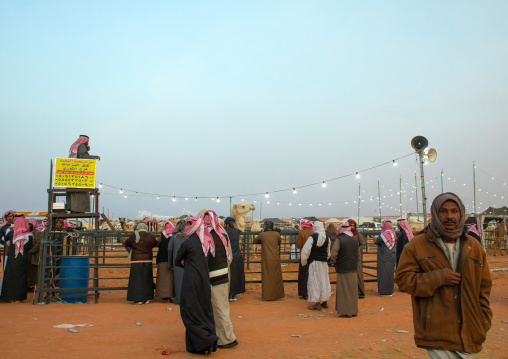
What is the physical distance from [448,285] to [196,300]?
3.09 metres

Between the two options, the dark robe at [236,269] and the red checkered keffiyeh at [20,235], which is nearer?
the red checkered keffiyeh at [20,235]

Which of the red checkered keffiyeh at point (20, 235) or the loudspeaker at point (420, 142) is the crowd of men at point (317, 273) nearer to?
the red checkered keffiyeh at point (20, 235)

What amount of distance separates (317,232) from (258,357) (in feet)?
11.6

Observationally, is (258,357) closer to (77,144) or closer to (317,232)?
(317,232)

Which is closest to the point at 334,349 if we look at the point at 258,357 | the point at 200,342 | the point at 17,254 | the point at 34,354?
the point at 258,357

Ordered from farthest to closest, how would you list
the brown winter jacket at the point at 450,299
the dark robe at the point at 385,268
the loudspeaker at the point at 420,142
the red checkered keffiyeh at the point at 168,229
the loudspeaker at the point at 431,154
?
the loudspeaker at the point at 431,154 < the loudspeaker at the point at 420,142 < the dark robe at the point at 385,268 < the red checkered keffiyeh at the point at 168,229 < the brown winter jacket at the point at 450,299

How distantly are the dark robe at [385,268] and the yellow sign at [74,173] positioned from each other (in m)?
6.74

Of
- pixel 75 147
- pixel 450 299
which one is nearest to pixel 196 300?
pixel 450 299

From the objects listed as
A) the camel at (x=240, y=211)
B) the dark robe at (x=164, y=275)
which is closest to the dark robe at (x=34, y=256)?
the dark robe at (x=164, y=275)

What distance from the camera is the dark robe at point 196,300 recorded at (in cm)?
496

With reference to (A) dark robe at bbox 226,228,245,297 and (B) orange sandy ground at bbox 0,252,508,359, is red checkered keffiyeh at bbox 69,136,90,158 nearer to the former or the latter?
(B) orange sandy ground at bbox 0,252,508,359

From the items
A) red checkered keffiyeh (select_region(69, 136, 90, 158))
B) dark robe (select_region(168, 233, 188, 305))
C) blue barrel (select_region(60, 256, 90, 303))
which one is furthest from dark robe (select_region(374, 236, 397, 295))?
red checkered keffiyeh (select_region(69, 136, 90, 158))

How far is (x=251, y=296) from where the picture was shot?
1004 cm

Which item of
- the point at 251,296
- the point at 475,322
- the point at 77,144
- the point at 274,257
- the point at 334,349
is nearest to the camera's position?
the point at 475,322
